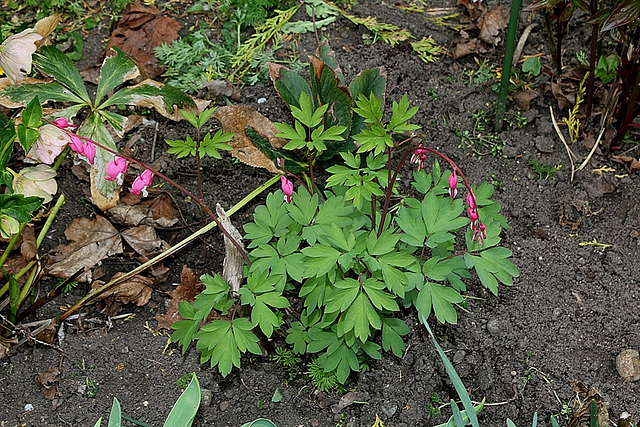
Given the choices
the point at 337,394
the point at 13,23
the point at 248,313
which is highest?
the point at 13,23

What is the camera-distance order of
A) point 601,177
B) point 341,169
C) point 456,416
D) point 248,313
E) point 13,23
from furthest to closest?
point 13,23
point 601,177
point 248,313
point 341,169
point 456,416

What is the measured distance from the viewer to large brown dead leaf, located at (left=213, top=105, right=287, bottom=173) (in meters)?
2.52

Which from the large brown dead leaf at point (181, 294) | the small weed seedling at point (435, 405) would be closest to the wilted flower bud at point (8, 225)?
the large brown dead leaf at point (181, 294)

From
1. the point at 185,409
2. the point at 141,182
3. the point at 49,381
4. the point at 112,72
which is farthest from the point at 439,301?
the point at 112,72

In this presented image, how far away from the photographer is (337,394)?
215 cm

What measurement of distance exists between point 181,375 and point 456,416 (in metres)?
1.00

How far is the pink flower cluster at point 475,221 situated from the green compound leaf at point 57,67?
1495mm

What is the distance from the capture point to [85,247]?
2.46m

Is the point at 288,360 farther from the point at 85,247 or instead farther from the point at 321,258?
the point at 85,247

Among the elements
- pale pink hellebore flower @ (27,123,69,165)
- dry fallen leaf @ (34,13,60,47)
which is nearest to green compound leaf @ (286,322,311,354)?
pale pink hellebore flower @ (27,123,69,165)

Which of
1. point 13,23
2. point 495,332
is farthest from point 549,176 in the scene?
point 13,23

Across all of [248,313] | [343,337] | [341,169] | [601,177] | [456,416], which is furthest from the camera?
[601,177]

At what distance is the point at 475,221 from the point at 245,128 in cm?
115

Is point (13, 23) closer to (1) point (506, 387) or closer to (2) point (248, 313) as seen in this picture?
(2) point (248, 313)
